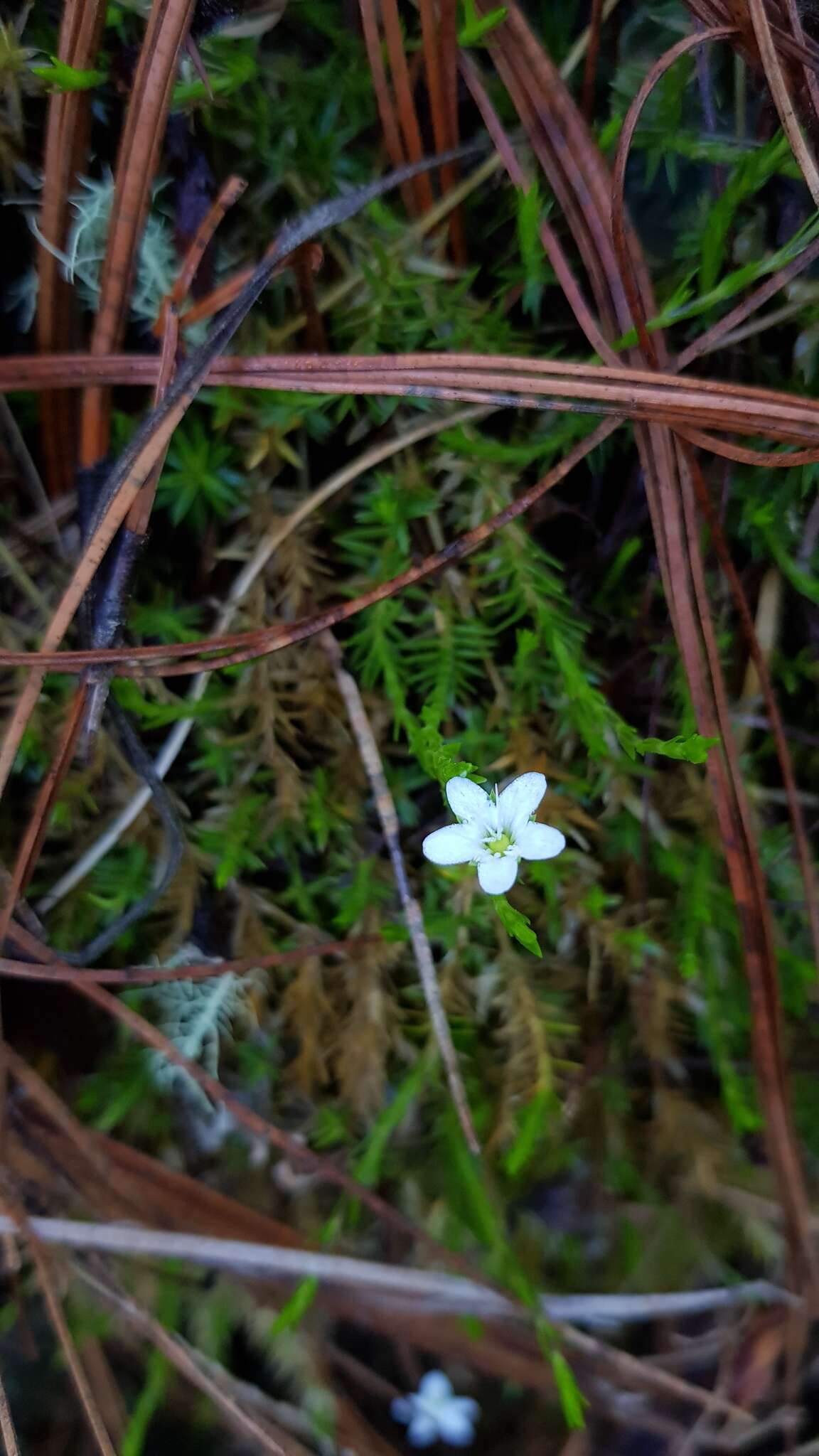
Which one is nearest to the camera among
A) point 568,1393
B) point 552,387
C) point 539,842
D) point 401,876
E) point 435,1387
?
point 539,842

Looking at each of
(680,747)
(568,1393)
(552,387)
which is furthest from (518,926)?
(568,1393)

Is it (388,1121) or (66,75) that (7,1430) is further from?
(66,75)

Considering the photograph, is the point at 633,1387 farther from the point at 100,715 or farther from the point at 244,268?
the point at 244,268

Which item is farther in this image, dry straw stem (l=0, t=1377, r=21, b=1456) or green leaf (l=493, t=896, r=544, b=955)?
dry straw stem (l=0, t=1377, r=21, b=1456)

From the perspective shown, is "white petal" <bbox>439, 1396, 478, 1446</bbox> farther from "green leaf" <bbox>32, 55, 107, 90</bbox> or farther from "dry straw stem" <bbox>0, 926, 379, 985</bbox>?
"green leaf" <bbox>32, 55, 107, 90</bbox>

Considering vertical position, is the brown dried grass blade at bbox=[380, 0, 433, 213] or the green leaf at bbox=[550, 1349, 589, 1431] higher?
the brown dried grass blade at bbox=[380, 0, 433, 213]

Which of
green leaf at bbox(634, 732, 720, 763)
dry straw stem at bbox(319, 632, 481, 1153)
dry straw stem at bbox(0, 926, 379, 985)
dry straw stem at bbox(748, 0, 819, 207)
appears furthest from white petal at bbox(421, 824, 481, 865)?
dry straw stem at bbox(748, 0, 819, 207)

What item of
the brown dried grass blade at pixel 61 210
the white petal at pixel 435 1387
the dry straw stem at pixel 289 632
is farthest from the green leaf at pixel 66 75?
the white petal at pixel 435 1387
